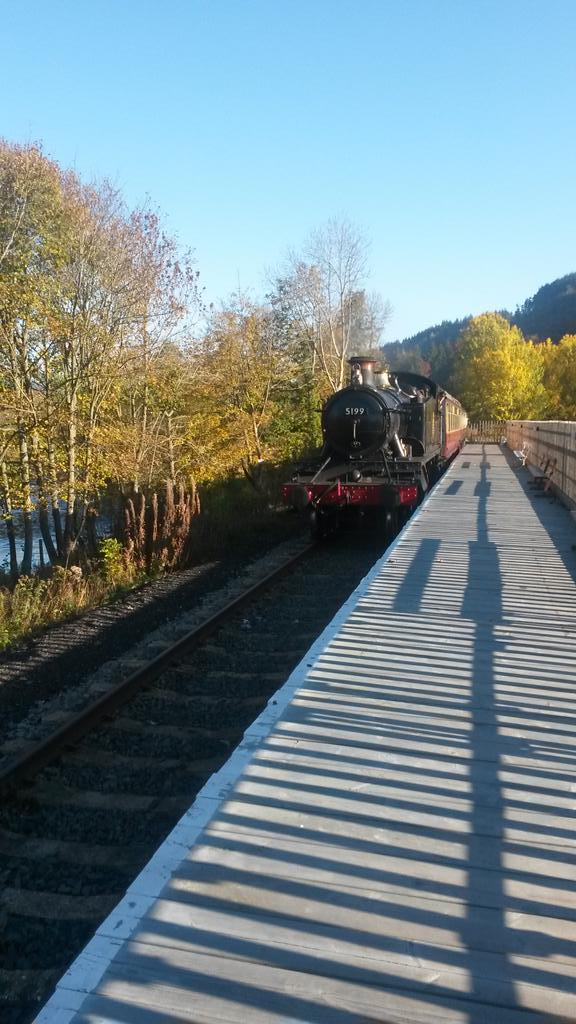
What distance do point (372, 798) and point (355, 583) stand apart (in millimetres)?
7553

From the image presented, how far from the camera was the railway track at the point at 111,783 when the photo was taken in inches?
144

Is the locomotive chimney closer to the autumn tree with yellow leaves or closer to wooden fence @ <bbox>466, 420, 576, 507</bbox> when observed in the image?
wooden fence @ <bbox>466, 420, 576, 507</bbox>

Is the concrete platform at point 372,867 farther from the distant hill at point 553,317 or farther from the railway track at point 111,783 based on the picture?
the distant hill at point 553,317

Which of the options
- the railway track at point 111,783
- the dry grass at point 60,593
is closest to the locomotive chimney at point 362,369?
the dry grass at point 60,593

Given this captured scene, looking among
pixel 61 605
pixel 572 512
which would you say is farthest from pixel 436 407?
pixel 61 605

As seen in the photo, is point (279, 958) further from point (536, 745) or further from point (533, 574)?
point (533, 574)

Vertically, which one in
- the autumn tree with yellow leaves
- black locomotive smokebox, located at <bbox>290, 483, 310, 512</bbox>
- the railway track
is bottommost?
the railway track

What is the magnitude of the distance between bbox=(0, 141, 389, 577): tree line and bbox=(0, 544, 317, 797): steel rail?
24.7 ft

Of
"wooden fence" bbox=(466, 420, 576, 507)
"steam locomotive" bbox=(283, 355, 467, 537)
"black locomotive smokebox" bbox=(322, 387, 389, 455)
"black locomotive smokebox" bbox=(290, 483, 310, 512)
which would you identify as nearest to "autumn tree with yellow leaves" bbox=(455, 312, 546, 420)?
"wooden fence" bbox=(466, 420, 576, 507)

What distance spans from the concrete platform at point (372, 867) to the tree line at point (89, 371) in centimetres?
1130

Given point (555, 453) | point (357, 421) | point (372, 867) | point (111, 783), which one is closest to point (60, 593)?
point (357, 421)

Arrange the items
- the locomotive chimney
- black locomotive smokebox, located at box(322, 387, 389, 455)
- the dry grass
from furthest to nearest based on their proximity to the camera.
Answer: the locomotive chimney < black locomotive smokebox, located at box(322, 387, 389, 455) < the dry grass

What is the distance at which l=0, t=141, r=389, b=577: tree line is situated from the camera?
47.3ft

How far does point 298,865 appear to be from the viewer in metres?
2.87
